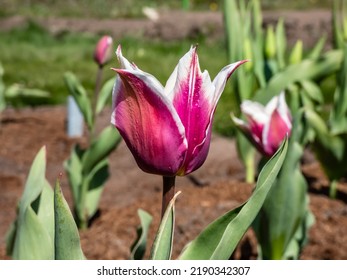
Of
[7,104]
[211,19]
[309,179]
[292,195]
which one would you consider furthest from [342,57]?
[211,19]

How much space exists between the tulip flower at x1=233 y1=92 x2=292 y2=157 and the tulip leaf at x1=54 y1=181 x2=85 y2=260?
2.36ft

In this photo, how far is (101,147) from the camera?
2273mm

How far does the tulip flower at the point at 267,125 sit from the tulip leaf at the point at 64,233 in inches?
28.3

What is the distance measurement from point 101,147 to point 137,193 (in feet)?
2.57

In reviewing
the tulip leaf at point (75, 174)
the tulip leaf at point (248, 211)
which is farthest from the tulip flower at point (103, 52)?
the tulip leaf at point (248, 211)

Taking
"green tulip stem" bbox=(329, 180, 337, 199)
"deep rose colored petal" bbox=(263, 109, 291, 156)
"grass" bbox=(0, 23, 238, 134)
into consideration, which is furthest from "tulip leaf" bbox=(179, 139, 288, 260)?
"grass" bbox=(0, 23, 238, 134)

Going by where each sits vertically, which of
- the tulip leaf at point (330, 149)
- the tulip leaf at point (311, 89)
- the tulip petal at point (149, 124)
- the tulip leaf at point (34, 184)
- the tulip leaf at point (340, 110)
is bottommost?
the tulip leaf at point (330, 149)

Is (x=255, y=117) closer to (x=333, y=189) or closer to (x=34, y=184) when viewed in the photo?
(x=34, y=184)

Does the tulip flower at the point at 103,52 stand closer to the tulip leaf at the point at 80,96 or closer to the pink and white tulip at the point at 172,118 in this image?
the tulip leaf at the point at 80,96

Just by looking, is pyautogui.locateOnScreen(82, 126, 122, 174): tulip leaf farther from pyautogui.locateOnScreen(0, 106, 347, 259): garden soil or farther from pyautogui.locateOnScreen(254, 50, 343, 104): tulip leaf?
pyautogui.locateOnScreen(254, 50, 343, 104): tulip leaf

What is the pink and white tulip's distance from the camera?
0.89 m

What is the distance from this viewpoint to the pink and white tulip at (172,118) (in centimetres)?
89

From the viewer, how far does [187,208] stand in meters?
2.46

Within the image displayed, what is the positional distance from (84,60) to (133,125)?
20.6ft
